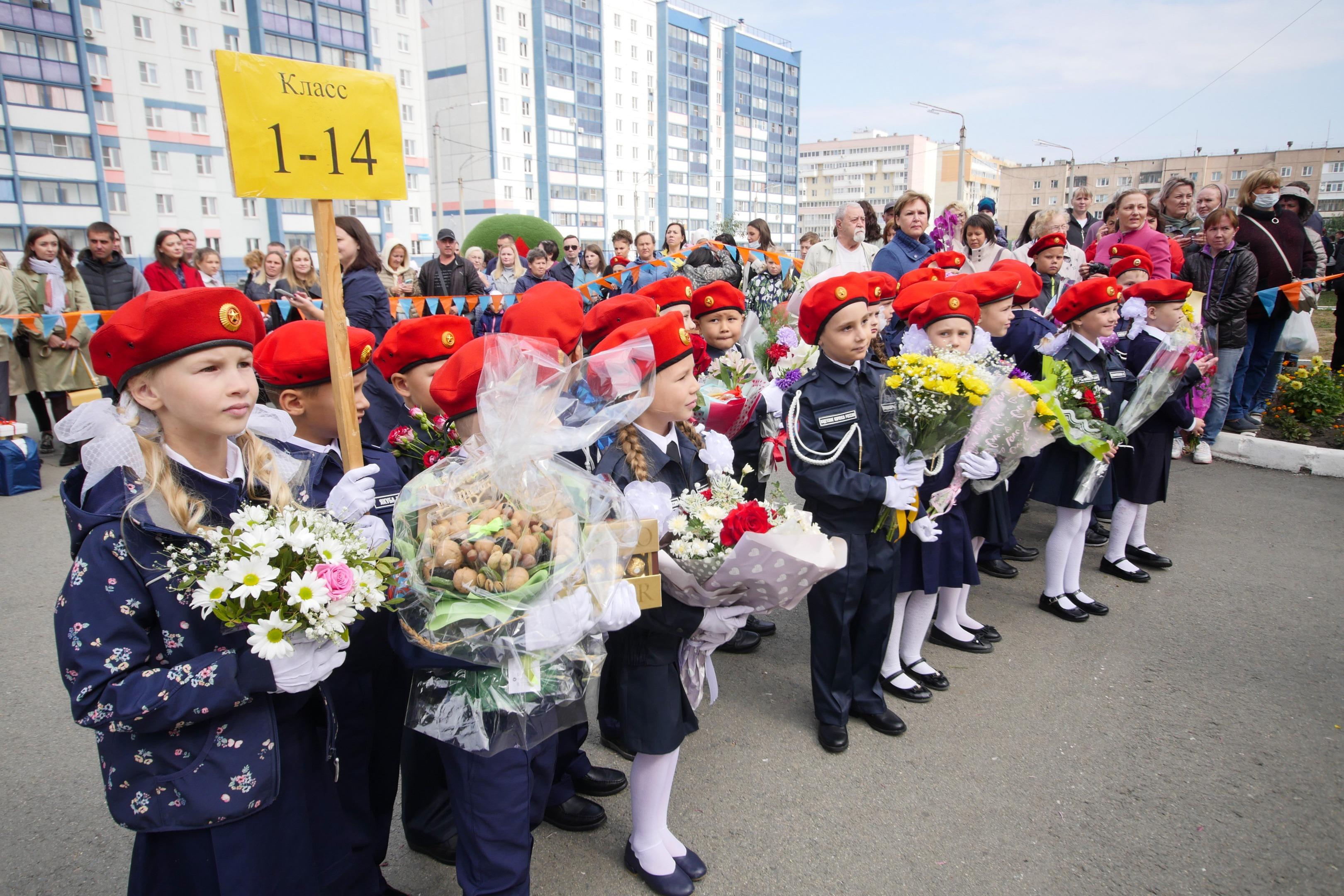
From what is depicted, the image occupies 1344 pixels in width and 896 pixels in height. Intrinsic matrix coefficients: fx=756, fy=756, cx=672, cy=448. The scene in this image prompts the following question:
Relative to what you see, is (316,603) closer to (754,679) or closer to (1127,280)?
(754,679)

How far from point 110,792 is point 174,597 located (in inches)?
18.4

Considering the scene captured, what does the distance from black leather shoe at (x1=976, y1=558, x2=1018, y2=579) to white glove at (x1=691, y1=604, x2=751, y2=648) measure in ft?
10.9

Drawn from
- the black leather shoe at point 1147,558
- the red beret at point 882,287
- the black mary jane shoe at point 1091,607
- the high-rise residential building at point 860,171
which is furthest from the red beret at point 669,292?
the high-rise residential building at point 860,171

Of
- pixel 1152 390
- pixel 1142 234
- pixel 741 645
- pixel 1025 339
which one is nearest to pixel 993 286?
pixel 1025 339

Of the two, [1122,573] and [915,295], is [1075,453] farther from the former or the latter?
[915,295]

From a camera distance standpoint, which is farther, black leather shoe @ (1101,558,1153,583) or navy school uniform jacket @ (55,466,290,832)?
black leather shoe @ (1101,558,1153,583)

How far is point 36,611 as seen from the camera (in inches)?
181

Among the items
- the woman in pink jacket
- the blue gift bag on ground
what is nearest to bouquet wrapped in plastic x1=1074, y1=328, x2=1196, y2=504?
the woman in pink jacket

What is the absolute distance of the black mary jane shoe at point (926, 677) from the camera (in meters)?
3.86

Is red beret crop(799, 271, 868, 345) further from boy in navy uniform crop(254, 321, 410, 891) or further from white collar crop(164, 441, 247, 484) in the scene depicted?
white collar crop(164, 441, 247, 484)

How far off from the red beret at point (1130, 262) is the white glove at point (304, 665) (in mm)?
5743

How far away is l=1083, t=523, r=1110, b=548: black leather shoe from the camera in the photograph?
5801 millimetres

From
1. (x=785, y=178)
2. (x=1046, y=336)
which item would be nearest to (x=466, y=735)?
(x=1046, y=336)

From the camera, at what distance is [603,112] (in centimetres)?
7212
